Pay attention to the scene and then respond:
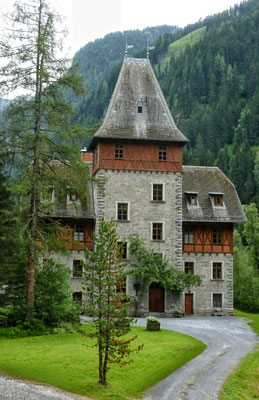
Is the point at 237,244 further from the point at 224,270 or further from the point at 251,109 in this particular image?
the point at 251,109

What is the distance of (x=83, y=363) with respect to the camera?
64.3 ft

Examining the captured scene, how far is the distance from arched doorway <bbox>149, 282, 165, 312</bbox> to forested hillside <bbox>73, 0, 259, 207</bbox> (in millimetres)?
65015

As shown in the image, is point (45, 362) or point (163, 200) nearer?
point (45, 362)

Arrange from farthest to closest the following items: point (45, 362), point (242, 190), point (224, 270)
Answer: point (242, 190), point (224, 270), point (45, 362)

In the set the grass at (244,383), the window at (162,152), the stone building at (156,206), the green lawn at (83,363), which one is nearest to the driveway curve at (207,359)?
the grass at (244,383)

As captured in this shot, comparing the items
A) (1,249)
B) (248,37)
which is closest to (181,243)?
(1,249)

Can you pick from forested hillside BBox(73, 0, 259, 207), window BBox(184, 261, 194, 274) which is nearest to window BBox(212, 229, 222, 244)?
window BBox(184, 261, 194, 274)

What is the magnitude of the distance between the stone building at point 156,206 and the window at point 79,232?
0.09m

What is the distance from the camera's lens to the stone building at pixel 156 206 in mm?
38719

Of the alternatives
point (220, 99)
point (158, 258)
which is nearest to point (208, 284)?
point (158, 258)

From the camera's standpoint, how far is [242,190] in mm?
106062

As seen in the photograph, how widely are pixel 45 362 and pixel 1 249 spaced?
8.49 m

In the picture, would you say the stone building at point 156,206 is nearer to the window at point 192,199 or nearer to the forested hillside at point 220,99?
the window at point 192,199

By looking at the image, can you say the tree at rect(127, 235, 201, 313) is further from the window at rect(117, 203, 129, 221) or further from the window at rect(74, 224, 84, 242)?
the window at rect(74, 224, 84, 242)
